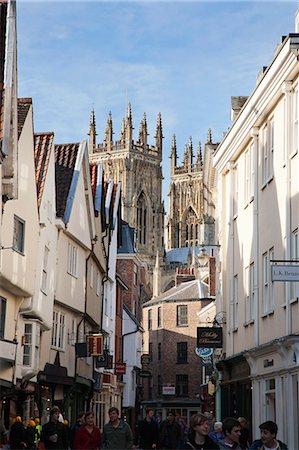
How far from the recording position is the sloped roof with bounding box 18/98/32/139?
26.0m

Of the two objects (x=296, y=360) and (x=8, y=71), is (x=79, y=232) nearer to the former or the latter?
(x=8, y=71)

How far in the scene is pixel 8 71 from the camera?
79.4ft

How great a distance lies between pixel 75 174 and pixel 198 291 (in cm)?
4330

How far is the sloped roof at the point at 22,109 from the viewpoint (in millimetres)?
26047

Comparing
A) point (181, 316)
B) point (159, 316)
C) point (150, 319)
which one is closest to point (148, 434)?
point (181, 316)

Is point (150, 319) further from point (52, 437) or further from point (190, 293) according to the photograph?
point (52, 437)

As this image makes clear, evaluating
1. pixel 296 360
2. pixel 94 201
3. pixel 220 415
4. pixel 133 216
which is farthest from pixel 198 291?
pixel 133 216

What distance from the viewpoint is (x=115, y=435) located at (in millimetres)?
14820

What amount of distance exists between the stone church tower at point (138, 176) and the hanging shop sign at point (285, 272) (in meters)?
153

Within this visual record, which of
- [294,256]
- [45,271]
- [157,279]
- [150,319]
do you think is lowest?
[294,256]

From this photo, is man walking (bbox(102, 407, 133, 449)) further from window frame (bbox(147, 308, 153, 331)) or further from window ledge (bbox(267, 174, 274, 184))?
window frame (bbox(147, 308, 153, 331))

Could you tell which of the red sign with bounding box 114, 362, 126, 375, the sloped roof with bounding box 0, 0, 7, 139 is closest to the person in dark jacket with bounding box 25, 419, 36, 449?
the sloped roof with bounding box 0, 0, 7, 139

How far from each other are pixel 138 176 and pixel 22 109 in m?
149

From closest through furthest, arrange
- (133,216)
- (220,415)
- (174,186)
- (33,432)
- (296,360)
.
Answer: (33,432) → (296,360) → (220,415) → (133,216) → (174,186)
